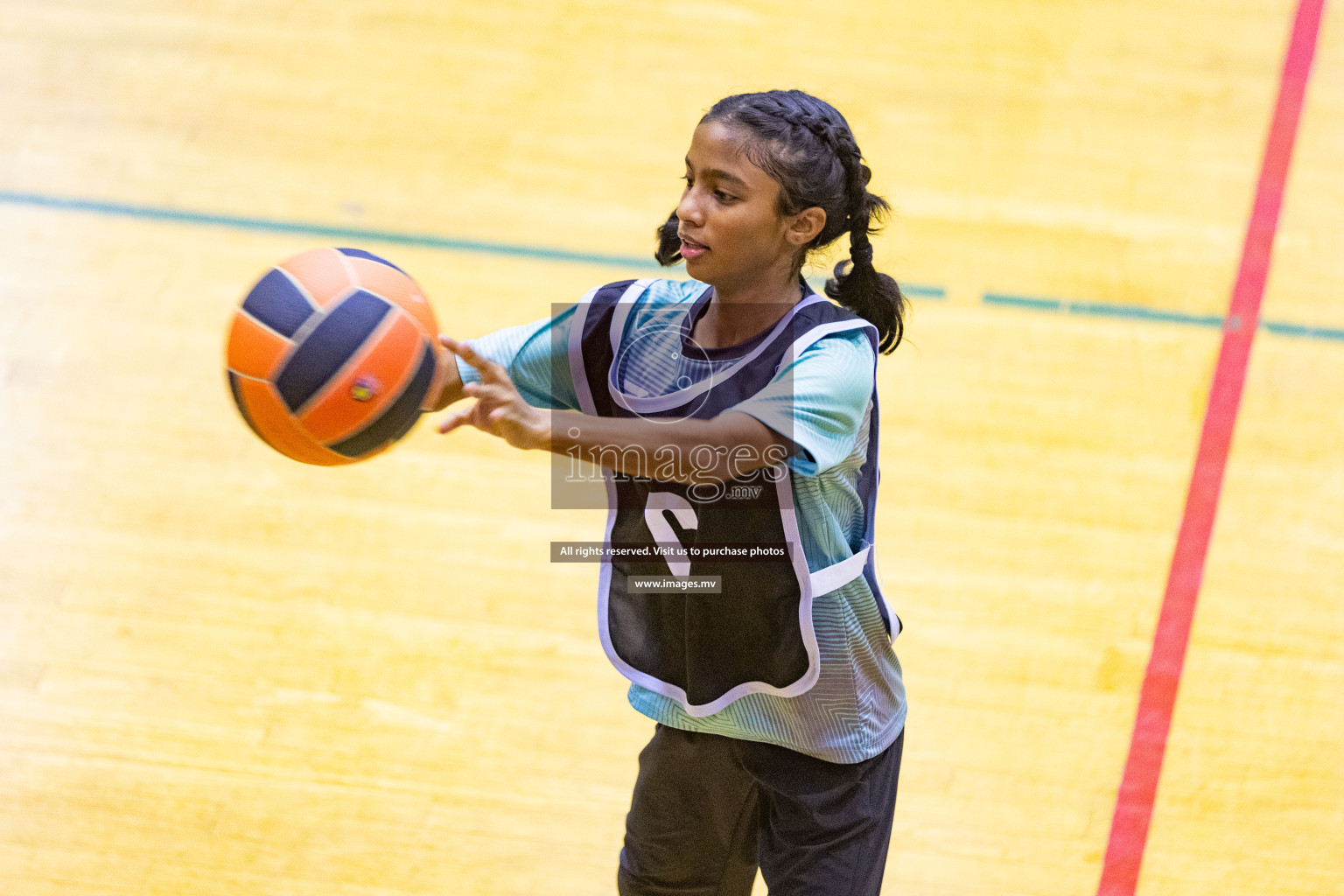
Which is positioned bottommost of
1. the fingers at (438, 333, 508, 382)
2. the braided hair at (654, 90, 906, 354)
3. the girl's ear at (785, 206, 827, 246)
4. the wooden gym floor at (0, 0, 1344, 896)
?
the wooden gym floor at (0, 0, 1344, 896)

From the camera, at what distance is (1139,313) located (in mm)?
3465

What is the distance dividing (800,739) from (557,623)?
3.76 ft

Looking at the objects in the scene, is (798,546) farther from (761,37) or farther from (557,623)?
(761,37)

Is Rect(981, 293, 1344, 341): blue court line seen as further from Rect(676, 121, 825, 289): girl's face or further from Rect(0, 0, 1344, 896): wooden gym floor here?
Rect(676, 121, 825, 289): girl's face

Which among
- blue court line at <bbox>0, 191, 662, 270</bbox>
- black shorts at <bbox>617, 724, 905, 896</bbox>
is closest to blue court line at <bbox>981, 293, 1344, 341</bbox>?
blue court line at <bbox>0, 191, 662, 270</bbox>

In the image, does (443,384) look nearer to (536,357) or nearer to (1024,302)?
(536,357)

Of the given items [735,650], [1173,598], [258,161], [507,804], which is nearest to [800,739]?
[735,650]

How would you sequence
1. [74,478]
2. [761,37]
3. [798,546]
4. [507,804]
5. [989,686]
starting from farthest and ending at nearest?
[761,37] < [74,478] < [989,686] < [507,804] < [798,546]

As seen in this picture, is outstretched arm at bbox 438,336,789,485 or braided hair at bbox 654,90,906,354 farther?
braided hair at bbox 654,90,906,354

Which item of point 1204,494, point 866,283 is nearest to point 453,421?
point 866,283

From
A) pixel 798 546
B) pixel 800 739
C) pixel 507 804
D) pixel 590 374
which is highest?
pixel 590 374

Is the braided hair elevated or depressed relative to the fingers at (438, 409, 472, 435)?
elevated

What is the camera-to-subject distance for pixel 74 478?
300cm

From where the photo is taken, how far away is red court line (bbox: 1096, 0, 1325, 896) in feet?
7.93
